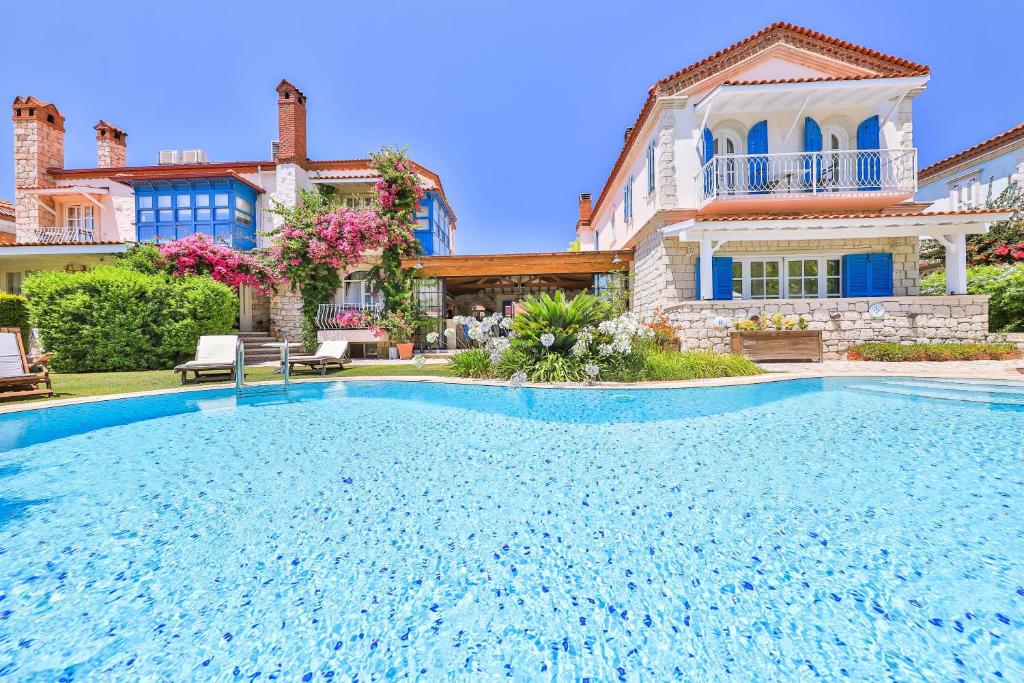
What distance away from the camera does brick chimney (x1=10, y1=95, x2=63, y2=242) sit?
59.6ft

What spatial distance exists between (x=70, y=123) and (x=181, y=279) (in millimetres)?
13650

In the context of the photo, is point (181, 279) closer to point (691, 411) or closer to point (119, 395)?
point (119, 395)

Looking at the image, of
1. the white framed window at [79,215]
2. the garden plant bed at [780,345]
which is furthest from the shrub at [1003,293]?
the white framed window at [79,215]

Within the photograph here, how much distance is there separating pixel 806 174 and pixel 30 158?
98.6 feet

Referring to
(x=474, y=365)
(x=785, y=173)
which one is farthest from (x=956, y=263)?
(x=474, y=365)

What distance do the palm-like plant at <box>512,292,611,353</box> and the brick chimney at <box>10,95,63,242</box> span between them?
75.4 feet

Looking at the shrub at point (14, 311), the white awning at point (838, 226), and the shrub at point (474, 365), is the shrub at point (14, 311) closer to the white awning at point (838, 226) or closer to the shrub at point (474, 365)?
the shrub at point (474, 365)

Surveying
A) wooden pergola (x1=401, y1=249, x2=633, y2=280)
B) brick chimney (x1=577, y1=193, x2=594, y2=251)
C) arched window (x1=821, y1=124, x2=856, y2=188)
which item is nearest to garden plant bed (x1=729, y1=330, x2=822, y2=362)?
arched window (x1=821, y1=124, x2=856, y2=188)

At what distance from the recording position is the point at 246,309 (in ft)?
60.3

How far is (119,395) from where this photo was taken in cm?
770

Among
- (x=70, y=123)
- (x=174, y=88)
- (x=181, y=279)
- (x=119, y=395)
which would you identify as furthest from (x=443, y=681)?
(x=70, y=123)

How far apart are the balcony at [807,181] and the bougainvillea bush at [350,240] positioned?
397 inches

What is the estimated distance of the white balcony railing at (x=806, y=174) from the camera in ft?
41.2

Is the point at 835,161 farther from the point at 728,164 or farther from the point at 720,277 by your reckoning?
the point at 720,277
